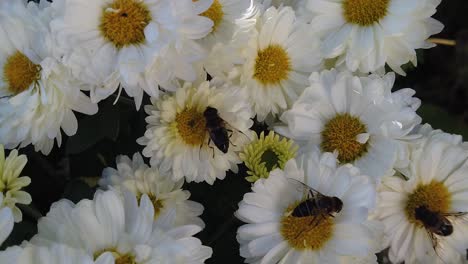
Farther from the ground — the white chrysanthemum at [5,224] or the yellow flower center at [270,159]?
the white chrysanthemum at [5,224]

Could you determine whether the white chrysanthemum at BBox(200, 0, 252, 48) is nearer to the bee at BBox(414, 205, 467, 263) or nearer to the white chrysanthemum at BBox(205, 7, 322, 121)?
the white chrysanthemum at BBox(205, 7, 322, 121)

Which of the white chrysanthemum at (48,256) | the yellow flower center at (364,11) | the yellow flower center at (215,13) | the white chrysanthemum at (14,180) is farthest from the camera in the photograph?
the yellow flower center at (364,11)

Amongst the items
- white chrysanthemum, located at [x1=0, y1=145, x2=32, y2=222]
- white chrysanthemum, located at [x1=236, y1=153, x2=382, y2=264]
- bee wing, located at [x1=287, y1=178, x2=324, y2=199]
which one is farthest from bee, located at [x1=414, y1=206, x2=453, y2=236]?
white chrysanthemum, located at [x1=0, y1=145, x2=32, y2=222]

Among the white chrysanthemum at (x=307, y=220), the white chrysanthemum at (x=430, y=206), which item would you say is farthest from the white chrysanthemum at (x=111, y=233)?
the white chrysanthemum at (x=430, y=206)

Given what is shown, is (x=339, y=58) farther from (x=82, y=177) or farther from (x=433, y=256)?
(x=82, y=177)

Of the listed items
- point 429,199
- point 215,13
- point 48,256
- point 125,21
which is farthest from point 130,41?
point 429,199

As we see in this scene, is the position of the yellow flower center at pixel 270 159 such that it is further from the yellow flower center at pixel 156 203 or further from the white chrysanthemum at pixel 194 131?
the yellow flower center at pixel 156 203

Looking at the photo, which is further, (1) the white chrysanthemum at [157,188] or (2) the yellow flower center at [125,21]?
(1) the white chrysanthemum at [157,188]
